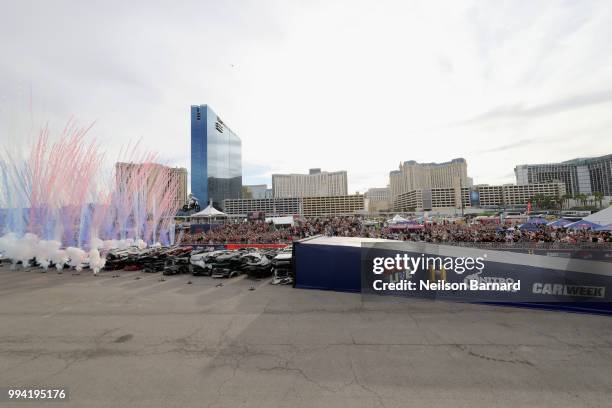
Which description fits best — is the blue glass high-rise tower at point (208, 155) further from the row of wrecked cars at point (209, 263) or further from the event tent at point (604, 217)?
the event tent at point (604, 217)

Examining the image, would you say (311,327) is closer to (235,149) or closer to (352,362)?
(352,362)

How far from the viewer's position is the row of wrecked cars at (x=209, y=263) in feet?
51.6

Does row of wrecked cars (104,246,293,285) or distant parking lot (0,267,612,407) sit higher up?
row of wrecked cars (104,246,293,285)

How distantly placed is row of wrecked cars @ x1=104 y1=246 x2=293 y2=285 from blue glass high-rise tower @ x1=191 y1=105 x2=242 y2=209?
70.3 m

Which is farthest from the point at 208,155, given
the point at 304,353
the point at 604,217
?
the point at 304,353

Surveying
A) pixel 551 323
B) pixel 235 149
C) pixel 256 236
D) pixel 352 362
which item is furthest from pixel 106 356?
pixel 235 149

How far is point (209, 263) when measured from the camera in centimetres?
1745

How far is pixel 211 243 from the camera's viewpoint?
2956 cm

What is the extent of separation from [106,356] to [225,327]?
3.01m

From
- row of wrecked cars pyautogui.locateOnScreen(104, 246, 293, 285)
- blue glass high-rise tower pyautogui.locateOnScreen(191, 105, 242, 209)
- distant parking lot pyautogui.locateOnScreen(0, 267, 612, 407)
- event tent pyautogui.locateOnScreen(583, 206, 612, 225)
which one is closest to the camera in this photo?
distant parking lot pyautogui.locateOnScreen(0, 267, 612, 407)

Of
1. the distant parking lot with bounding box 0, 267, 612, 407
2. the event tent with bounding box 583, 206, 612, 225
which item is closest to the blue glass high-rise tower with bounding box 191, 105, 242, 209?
the distant parking lot with bounding box 0, 267, 612, 407

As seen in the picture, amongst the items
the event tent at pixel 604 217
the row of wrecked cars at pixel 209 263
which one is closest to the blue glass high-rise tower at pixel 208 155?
the row of wrecked cars at pixel 209 263

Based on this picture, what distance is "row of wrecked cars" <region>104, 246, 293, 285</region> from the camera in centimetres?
1574

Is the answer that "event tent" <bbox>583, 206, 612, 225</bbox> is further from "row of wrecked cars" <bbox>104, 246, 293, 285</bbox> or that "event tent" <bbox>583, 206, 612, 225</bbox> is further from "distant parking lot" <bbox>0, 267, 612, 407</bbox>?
"row of wrecked cars" <bbox>104, 246, 293, 285</bbox>
